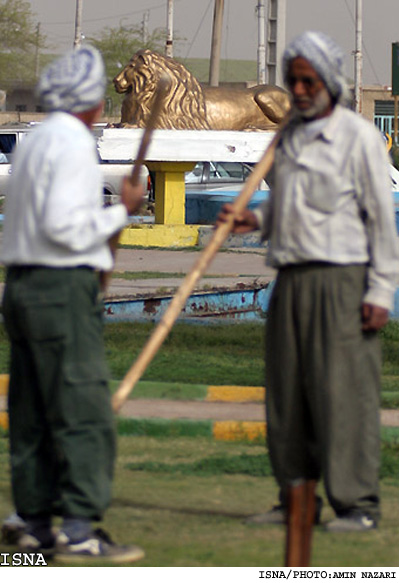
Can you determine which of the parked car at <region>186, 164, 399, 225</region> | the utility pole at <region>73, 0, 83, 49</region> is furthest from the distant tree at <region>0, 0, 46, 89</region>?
the parked car at <region>186, 164, 399, 225</region>

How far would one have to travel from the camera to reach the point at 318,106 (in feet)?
14.9

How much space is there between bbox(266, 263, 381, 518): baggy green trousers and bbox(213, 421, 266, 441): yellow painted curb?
1785 mm

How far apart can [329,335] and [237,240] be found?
13.9 m

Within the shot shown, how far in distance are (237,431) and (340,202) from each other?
7.41ft

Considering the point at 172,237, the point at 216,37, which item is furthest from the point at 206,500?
the point at 216,37

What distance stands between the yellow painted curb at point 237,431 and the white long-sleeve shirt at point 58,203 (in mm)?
2389

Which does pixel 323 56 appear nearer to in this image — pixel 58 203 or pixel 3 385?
pixel 58 203

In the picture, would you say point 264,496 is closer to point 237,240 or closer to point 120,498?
point 120,498

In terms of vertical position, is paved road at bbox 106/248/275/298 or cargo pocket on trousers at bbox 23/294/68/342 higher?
paved road at bbox 106/248/275/298

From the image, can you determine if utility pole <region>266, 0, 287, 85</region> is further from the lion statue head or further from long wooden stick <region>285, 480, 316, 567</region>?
long wooden stick <region>285, 480, 316, 567</region>

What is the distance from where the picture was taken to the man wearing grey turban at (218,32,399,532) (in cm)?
453

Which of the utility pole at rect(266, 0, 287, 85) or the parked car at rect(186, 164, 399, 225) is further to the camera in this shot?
the utility pole at rect(266, 0, 287, 85)

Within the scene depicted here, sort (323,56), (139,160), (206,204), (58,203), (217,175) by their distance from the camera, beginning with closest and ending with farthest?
(58,203) < (323,56) < (139,160) < (206,204) < (217,175)

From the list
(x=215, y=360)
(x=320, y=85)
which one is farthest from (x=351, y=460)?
(x=215, y=360)
